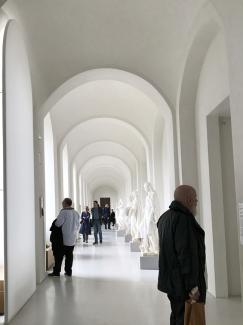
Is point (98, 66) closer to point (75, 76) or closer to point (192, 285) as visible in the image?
Answer: point (75, 76)

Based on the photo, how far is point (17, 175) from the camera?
23.2 ft

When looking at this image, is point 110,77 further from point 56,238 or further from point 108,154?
point 108,154

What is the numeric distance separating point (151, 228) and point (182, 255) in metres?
7.53

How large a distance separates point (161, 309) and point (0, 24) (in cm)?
509

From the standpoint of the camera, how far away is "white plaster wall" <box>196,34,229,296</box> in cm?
708

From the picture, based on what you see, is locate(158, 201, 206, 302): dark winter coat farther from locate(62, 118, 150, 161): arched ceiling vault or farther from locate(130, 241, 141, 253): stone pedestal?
locate(62, 118, 150, 161): arched ceiling vault

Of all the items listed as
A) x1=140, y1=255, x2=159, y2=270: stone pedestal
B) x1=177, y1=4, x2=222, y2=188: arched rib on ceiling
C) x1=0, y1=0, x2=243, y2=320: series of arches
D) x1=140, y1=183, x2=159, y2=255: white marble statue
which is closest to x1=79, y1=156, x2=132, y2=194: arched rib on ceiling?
x1=0, y1=0, x2=243, y2=320: series of arches

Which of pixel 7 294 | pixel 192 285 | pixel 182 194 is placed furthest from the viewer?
pixel 7 294

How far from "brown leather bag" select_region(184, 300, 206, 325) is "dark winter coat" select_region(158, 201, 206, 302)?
17 centimetres

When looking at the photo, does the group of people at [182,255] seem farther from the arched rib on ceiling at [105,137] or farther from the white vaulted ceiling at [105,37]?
the arched rib on ceiling at [105,137]

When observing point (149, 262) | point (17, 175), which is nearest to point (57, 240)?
point (149, 262)

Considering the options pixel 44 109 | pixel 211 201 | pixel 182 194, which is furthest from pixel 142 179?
pixel 182 194

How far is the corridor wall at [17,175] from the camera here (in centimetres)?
638

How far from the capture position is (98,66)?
968 cm
